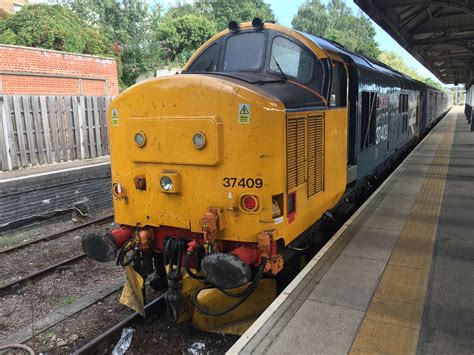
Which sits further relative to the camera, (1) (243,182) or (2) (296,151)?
(2) (296,151)

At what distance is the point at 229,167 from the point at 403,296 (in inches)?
82.5

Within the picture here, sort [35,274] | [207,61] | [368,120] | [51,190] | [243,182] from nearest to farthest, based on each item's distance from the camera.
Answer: [243,182] → [207,61] → [35,274] → [368,120] → [51,190]

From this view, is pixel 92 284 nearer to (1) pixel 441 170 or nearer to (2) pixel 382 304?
(2) pixel 382 304

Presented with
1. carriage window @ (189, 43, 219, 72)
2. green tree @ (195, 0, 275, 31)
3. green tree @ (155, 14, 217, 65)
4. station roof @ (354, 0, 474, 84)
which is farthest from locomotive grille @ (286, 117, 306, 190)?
green tree @ (195, 0, 275, 31)

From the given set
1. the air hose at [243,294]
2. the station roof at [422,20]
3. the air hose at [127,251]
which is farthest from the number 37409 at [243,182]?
the station roof at [422,20]

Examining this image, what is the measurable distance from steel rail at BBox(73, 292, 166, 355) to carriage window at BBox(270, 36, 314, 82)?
330 centimetres

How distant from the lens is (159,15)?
1560 inches

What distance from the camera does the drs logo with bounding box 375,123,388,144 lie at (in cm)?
759

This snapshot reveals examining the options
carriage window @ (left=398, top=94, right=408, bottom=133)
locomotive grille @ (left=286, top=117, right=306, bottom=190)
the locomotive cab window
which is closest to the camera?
locomotive grille @ (left=286, top=117, right=306, bottom=190)

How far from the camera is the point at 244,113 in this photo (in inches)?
148

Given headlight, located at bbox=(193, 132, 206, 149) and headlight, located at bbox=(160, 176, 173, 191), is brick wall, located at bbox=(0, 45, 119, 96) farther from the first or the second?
headlight, located at bbox=(193, 132, 206, 149)

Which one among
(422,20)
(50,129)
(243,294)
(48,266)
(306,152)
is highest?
(422,20)

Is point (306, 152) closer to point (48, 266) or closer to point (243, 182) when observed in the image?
point (243, 182)

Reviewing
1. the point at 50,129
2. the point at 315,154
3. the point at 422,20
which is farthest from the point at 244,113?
the point at 422,20
